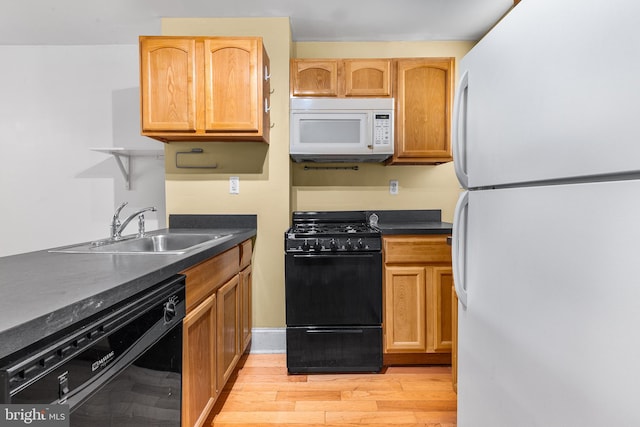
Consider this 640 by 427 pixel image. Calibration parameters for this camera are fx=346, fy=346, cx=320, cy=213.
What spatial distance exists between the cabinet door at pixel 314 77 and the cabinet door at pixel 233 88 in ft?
1.35

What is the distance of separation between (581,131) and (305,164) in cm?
236

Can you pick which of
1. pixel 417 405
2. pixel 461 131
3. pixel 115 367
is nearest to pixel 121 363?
pixel 115 367

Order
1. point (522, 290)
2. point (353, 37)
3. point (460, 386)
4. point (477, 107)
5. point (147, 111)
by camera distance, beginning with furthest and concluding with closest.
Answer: point (353, 37)
point (147, 111)
point (460, 386)
point (477, 107)
point (522, 290)

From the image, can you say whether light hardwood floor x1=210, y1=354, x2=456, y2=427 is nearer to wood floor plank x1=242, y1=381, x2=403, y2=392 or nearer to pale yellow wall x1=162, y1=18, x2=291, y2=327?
wood floor plank x1=242, y1=381, x2=403, y2=392

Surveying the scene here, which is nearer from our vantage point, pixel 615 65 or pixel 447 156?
pixel 615 65

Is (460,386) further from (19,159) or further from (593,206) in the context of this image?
(19,159)

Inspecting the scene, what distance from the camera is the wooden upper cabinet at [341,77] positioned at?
2.60m

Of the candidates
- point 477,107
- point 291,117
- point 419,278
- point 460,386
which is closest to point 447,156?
point 419,278

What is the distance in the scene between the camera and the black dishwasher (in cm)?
68

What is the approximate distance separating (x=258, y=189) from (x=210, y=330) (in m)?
1.23

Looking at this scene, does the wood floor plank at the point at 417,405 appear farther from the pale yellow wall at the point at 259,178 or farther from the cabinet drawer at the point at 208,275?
the cabinet drawer at the point at 208,275

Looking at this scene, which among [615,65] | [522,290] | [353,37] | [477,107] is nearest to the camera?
[615,65]

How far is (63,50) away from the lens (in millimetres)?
2998
